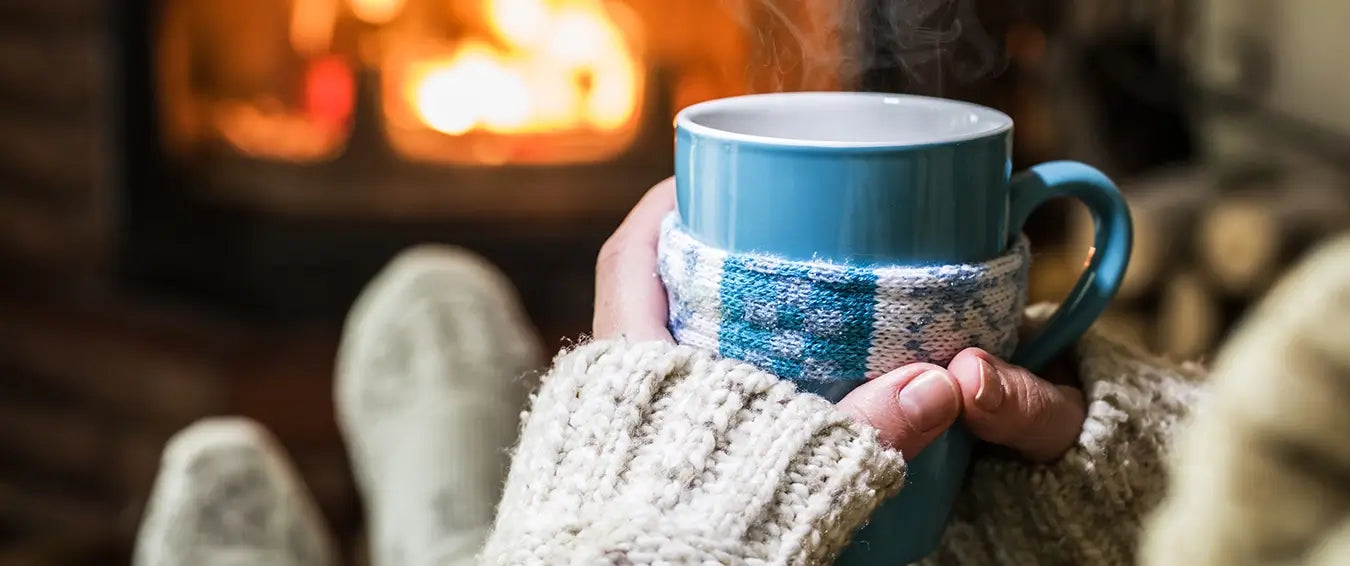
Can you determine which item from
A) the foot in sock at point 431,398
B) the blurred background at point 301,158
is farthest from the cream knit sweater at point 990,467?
the blurred background at point 301,158

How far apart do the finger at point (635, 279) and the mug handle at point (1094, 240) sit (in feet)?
0.42

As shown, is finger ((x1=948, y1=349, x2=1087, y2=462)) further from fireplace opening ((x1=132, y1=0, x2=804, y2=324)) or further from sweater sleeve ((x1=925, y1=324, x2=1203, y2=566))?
fireplace opening ((x1=132, y1=0, x2=804, y2=324))

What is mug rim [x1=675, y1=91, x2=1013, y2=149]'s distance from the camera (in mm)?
353

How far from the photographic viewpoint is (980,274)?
0.37 meters

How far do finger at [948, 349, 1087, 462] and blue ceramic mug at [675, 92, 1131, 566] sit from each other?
0.02 m

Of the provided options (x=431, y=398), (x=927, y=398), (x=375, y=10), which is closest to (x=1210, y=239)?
(x=431, y=398)

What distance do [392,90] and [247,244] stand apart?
0.26 m

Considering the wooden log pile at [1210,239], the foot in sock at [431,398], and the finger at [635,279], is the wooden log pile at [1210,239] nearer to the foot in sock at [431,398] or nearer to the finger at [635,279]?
the foot in sock at [431,398]

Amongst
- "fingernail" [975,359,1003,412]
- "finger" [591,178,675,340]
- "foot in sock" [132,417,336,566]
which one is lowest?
"foot in sock" [132,417,336,566]

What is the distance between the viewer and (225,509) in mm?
837

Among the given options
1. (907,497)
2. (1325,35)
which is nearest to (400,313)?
(907,497)

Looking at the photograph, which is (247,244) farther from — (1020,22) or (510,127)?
(1020,22)

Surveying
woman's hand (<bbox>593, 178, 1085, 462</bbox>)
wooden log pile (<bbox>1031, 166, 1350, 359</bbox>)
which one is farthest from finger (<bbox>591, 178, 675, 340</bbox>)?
wooden log pile (<bbox>1031, 166, 1350, 359</bbox>)

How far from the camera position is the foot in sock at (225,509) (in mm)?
828
